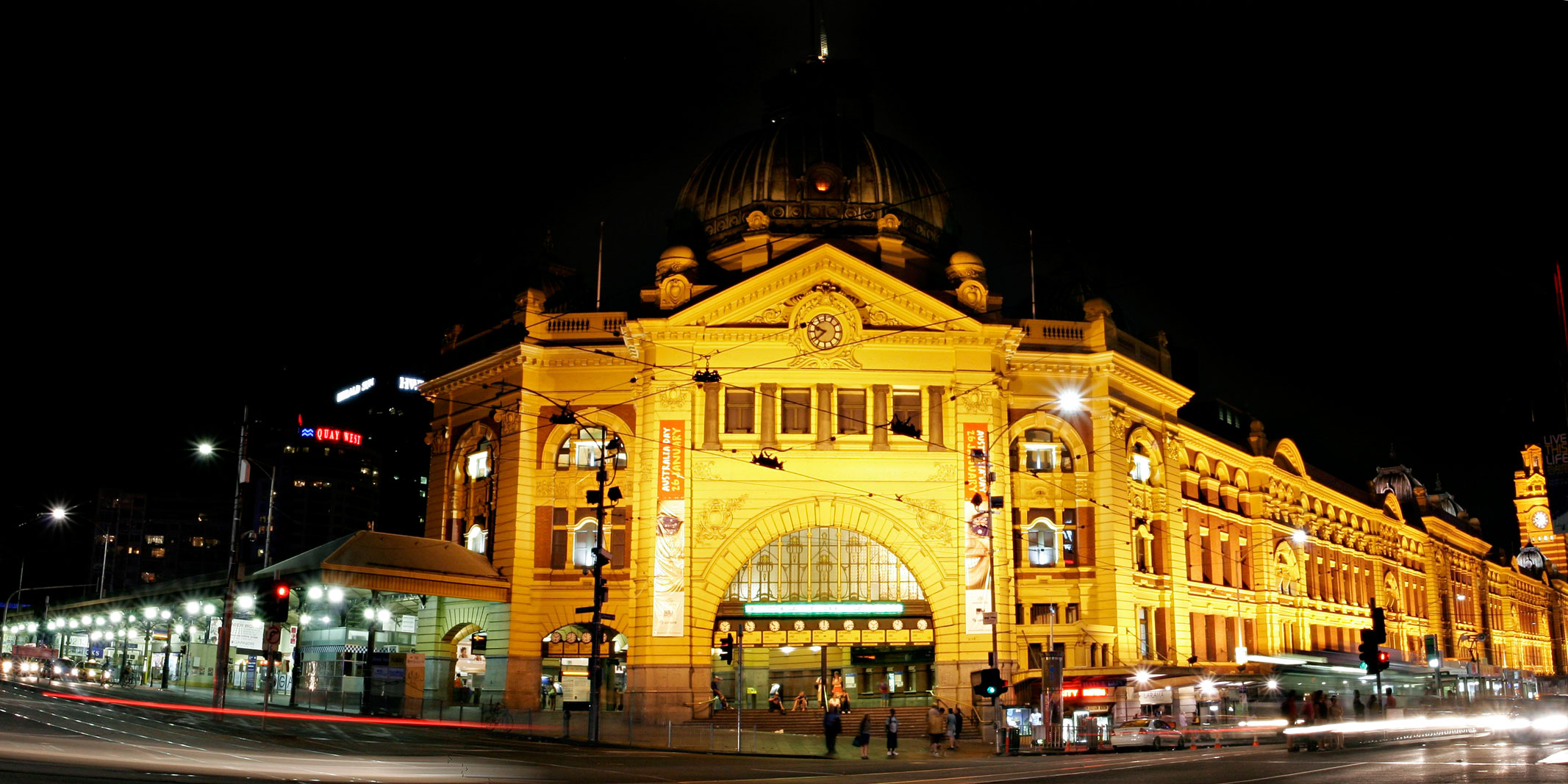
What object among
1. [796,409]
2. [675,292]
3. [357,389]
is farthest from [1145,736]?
[357,389]

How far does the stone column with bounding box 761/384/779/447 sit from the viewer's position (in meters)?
52.4

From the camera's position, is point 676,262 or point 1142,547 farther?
point 1142,547

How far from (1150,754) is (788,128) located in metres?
37.0

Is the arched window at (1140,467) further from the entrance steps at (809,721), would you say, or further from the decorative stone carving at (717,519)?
the decorative stone carving at (717,519)

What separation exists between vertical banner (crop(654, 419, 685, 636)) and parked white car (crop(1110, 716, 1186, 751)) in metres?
16.9

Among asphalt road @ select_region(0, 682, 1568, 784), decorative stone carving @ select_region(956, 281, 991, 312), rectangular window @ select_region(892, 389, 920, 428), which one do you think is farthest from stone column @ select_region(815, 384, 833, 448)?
asphalt road @ select_region(0, 682, 1568, 784)

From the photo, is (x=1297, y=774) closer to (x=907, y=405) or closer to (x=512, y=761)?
(x=512, y=761)

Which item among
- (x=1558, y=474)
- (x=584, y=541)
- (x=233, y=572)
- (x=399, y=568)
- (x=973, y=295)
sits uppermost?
(x=973, y=295)

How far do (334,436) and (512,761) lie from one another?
424ft

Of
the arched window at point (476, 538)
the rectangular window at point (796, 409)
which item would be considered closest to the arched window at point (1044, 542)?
the rectangular window at point (796, 409)

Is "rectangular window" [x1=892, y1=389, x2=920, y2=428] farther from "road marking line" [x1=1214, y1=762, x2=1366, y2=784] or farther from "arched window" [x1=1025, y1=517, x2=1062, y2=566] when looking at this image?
"road marking line" [x1=1214, y1=762, x2=1366, y2=784]

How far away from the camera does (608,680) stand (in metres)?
53.6

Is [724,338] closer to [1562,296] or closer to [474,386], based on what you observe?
[474,386]

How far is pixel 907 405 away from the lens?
2095 inches
